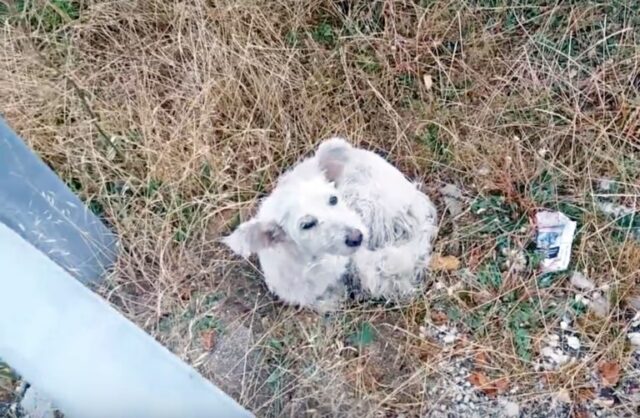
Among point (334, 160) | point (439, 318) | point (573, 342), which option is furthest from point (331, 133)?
point (573, 342)

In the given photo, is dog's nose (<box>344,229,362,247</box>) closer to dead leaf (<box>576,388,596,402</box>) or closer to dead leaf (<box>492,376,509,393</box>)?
dead leaf (<box>492,376,509,393</box>)

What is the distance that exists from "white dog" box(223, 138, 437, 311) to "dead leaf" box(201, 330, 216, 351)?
9.6 inches

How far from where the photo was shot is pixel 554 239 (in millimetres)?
2557

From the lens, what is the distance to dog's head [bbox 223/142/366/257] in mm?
2295

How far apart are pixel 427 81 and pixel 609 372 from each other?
3.77 feet

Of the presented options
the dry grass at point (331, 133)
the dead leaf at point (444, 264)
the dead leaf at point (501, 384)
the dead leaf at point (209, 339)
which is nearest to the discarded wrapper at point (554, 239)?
the dry grass at point (331, 133)

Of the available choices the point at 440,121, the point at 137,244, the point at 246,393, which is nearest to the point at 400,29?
the point at 440,121

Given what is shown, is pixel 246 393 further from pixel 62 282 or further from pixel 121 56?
pixel 121 56

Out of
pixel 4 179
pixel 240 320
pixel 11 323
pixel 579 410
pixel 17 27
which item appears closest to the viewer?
pixel 11 323

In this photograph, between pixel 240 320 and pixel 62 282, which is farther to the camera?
pixel 240 320

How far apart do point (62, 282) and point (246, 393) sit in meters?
0.96

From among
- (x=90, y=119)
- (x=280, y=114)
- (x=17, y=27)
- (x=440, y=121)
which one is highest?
(x=17, y=27)

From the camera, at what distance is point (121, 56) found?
9.56ft

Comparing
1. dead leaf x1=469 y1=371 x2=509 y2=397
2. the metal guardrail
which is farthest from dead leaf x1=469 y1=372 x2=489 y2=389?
the metal guardrail
